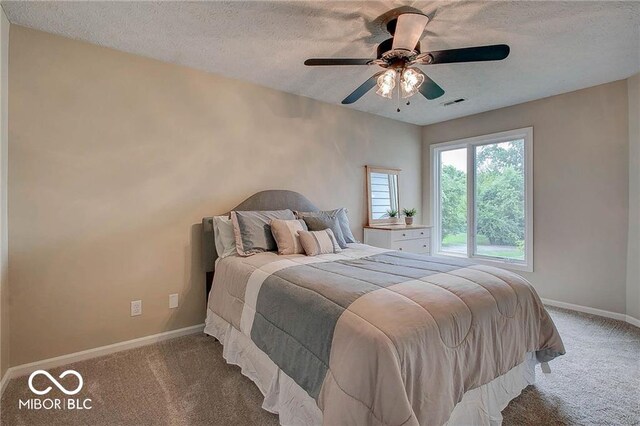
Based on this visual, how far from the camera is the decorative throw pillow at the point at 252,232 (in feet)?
8.87

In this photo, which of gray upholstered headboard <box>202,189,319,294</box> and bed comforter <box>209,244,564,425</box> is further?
gray upholstered headboard <box>202,189,319,294</box>

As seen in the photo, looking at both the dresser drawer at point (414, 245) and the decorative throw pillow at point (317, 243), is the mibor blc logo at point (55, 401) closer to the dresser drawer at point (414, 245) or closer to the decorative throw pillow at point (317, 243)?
the decorative throw pillow at point (317, 243)

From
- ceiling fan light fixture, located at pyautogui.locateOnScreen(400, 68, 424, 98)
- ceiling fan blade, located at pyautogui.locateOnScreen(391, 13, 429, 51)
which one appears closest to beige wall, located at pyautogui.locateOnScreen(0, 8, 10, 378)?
ceiling fan blade, located at pyautogui.locateOnScreen(391, 13, 429, 51)

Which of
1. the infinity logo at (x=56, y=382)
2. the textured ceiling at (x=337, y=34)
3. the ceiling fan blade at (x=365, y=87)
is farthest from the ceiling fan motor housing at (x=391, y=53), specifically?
the infinity logo at (x=56, y=382)

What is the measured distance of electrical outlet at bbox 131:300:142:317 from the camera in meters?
2.65

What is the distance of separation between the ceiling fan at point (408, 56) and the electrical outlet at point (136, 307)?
2.37 metres

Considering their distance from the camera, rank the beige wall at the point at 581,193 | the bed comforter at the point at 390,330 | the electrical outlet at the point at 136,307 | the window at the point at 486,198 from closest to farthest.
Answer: the bed comforter at the point at 390,330 < the electrical outlet at the point at 136,307 < the beige wall at the point at 581,193 < the window at the point at 486,198

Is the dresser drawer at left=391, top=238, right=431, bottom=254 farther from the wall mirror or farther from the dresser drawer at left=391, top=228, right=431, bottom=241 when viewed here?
the wall mirror

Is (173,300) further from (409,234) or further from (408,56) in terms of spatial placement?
(409,234)

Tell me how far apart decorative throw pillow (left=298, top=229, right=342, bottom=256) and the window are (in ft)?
8.60

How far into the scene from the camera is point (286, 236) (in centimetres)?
270

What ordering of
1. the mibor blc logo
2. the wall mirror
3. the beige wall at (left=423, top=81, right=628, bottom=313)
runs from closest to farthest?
the mibor blc logo → the beige wall at (left=423, top=81, right=628, bottom=313) → the wall mirror

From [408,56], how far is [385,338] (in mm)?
1736

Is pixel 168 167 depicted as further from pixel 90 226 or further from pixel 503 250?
pixel 503 250
